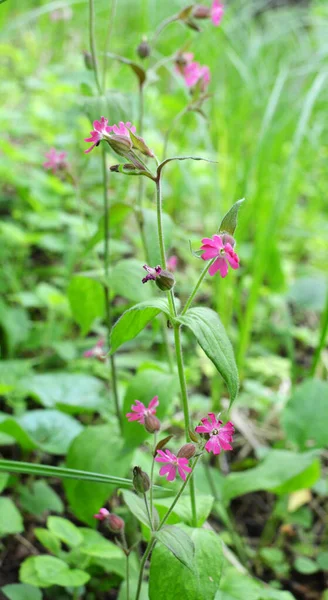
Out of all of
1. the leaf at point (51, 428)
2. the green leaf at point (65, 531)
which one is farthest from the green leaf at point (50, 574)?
the leaf at point (51, 428)

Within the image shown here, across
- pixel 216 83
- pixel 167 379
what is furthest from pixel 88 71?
pixel 216 83

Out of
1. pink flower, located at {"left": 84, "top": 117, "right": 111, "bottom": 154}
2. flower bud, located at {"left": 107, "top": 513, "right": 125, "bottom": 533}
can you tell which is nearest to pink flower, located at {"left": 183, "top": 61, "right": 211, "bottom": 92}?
pink flower, located at {"left": 84, "top": 117, "right": 111, "bottom": 154}

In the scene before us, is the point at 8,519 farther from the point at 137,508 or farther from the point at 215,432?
the point at 215,432

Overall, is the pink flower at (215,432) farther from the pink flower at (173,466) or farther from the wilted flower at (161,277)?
the wilted flower at (161,277)

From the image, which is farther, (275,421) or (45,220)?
(45,220)

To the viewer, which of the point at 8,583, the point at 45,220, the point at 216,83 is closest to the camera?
the point at 8,583

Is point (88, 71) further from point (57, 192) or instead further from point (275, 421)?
point (275, 421)

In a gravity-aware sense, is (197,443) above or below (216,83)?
below

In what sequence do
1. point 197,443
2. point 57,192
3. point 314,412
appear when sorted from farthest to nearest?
point 57,192 → point 314,412 → point 197,443
